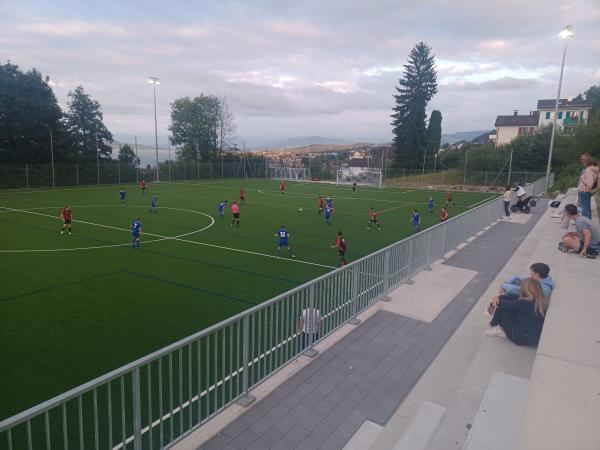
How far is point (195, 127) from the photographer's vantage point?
68.0m

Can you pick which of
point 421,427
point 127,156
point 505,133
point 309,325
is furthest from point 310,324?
point 505,133

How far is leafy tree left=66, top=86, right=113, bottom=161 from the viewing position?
50594 millimetres

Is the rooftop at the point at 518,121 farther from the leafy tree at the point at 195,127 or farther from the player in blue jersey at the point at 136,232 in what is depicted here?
the player in blue jersey at the point at 136,232

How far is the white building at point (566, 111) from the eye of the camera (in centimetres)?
7425

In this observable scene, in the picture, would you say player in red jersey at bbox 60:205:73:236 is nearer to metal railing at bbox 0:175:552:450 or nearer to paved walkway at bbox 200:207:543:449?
metal railing at bbox 0:175:552:450

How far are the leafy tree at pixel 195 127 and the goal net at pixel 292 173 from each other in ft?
38.1

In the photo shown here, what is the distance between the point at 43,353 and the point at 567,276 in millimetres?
9125

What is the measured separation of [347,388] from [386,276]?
3.83 meters

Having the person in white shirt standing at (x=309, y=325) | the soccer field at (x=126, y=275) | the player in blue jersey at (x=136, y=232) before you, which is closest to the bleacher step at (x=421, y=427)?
the person in white shirt standing at (x=309, y=325)

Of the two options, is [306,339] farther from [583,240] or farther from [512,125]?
[512,125]

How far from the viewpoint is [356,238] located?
63.8 ft

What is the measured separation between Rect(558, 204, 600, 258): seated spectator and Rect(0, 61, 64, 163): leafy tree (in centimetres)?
4894

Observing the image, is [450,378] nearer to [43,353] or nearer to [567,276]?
[567,276]

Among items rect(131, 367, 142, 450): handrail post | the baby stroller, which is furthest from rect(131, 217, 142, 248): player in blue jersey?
the baby stroller
